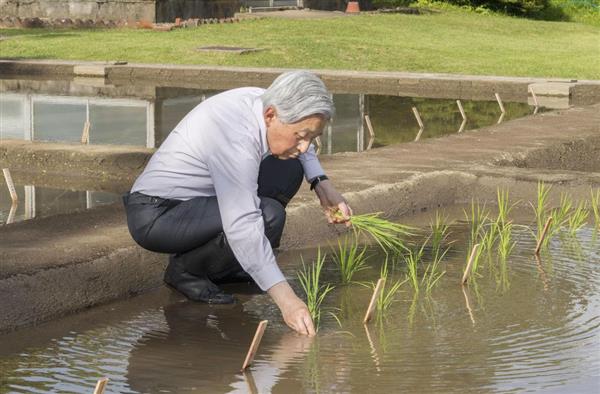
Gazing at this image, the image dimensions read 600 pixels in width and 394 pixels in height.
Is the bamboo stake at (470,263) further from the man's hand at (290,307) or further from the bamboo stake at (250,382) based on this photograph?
the bamboo stake at (250,382)

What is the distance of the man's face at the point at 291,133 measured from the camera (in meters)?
4.82

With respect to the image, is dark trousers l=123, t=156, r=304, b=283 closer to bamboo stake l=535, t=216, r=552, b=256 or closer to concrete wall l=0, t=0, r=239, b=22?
bamboo stake l=535, t=216, r=552, b=256

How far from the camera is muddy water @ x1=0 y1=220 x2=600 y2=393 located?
15.4 ft

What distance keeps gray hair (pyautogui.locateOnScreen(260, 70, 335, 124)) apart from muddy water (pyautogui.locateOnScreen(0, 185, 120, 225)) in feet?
12.6

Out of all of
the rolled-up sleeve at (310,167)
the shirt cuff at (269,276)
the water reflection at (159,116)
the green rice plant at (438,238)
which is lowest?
the water reflection at (159,116)

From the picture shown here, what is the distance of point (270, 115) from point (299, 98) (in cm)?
20

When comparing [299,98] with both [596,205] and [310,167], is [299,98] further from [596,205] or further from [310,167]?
[596,205]

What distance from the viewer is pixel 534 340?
5.27 m

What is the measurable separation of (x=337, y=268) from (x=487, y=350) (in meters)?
1.59

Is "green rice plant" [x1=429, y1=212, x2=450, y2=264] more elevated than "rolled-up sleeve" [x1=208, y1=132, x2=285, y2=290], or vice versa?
"rolled-up sleeve" [x1=208, y1=132, x2=285, y2=290]

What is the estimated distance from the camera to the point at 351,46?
2200 centimetres

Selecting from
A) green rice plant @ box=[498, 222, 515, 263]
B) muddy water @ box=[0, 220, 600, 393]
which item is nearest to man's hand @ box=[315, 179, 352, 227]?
muddy water @ box=[0, 220, 600, 393]

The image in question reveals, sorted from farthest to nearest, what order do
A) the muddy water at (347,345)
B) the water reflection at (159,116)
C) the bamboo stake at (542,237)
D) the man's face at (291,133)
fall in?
the water reflection at (159,116) < the bamboo stake at (542,237) < the man's face at (291,133) < the muddy water at (347,345)

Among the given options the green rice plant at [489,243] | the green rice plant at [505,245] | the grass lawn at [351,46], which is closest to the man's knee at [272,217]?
the green rice plant at [489,243]
